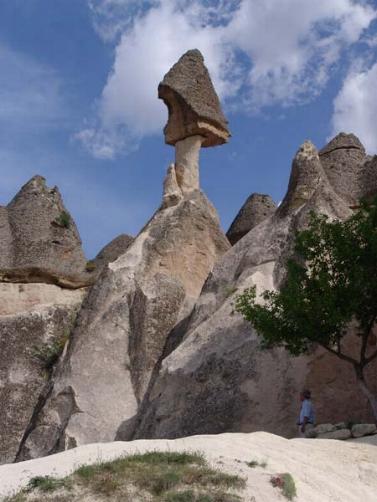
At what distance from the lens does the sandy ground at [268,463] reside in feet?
31.7

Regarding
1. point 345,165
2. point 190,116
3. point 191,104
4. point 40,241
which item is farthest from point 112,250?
point 345,165

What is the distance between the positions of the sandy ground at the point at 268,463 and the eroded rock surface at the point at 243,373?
8.49ft

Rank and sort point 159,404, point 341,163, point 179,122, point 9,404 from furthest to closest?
1. point 179,122
2. point 341,163
3. point 9,404
4. point 159,404

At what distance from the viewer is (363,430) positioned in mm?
12703

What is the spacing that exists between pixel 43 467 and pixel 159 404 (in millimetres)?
5763

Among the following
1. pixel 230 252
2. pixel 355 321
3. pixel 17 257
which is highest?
pixel 17 257

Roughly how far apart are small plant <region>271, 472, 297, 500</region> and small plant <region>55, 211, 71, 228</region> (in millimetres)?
15456

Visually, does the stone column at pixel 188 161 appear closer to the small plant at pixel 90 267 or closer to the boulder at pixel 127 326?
the boulder at pixel 127 326

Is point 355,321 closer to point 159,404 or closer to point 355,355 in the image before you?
point 355,355

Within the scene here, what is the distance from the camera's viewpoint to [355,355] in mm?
14727

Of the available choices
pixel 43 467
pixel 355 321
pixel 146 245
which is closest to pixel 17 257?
pixel 146 245

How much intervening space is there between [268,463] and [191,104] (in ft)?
48.2

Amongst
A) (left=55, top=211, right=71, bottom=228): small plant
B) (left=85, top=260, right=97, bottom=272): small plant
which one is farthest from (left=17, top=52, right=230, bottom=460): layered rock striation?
(left=55, top=211, right=71, bottom=228): small plant

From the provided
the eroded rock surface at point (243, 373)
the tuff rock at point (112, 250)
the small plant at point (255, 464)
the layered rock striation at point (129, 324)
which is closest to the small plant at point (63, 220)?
the tuff rock at point (112, 250)
